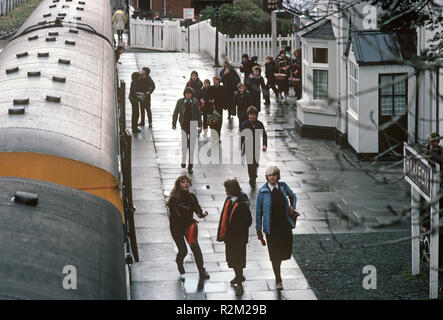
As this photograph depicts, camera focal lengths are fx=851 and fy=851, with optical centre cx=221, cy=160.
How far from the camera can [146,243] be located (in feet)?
43.4

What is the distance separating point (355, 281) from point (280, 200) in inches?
61.9

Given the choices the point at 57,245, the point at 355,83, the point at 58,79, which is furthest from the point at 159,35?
the point at 57,245

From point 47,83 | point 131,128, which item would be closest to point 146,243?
point 47,83

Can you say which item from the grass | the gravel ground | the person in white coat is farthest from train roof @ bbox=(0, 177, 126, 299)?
the person in white coat

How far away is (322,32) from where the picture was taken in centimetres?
2173

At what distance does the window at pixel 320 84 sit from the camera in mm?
21875

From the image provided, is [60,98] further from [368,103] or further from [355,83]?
[355,83]

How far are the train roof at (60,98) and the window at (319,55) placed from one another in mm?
9852

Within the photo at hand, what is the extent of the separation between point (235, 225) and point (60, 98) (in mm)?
3325

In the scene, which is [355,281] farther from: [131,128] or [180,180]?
[131,128]

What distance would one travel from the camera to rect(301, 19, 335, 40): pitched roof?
21.6 metres

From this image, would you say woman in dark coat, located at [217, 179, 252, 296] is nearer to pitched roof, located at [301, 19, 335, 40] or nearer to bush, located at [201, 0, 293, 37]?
pitched roof, located at [301, 19, 335, 40]

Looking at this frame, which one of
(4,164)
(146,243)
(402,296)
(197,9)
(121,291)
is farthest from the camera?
(197,9)

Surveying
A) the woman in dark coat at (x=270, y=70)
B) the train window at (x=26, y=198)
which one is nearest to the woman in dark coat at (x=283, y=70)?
the woman in dark coat at (x=270, y=70)
